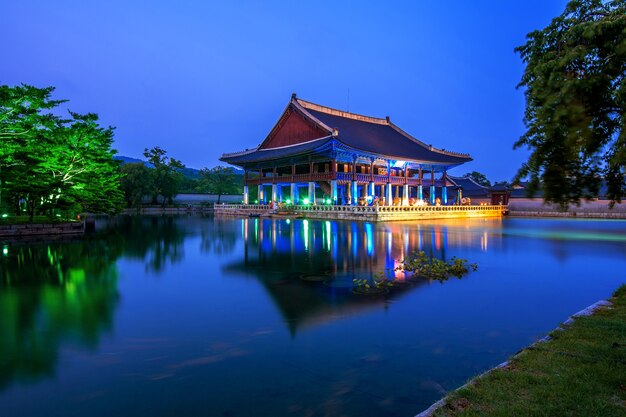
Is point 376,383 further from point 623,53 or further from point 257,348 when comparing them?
point 623,53

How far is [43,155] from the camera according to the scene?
22.7 m

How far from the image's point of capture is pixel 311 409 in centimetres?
429

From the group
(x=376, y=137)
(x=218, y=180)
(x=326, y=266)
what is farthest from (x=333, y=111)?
(x=326, y=266)

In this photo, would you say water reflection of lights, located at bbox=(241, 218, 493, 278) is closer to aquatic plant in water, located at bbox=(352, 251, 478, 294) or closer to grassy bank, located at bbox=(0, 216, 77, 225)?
aquatic plant in water, located at bbox=(352, 251, 478, 294)

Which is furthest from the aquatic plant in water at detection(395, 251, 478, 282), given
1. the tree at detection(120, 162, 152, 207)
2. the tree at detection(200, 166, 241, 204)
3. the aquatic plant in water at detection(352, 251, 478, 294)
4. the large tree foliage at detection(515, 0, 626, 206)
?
the tree at detection(200, 166, 241, 204)

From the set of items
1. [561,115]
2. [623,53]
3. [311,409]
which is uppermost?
[623,53]

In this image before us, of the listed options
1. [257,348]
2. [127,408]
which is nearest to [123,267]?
[257,348]

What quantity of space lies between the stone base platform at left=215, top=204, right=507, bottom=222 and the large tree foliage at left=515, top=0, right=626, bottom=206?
30404mm

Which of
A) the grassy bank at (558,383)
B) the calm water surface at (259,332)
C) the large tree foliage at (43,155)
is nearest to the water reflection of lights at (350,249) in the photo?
the calm water surface at (259,332)

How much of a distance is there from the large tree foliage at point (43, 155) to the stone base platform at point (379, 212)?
65.7ft

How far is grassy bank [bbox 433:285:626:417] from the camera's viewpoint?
3.61m

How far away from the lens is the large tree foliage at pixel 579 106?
163 inches

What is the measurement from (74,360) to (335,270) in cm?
790

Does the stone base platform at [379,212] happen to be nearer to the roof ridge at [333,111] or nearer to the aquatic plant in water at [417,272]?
the roof ridge at [333,111]
